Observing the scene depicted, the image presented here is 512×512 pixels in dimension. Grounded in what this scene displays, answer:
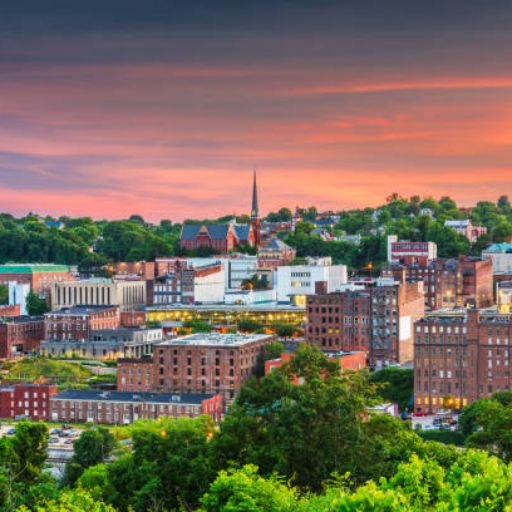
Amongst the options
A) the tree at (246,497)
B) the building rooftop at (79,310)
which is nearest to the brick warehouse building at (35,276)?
the building rooftop at (79,310)

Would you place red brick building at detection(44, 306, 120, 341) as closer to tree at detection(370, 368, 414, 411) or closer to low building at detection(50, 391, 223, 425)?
low building at detection(50, 391, 223, 425)

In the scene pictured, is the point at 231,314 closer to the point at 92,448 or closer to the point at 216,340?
the point at 216,340

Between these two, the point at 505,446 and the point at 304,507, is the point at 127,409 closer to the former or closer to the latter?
the point at 505,446

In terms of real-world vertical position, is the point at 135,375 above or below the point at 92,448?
above

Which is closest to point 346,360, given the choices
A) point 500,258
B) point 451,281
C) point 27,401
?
point 27,401

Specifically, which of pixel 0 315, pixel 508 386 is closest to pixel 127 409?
pixel 508 386

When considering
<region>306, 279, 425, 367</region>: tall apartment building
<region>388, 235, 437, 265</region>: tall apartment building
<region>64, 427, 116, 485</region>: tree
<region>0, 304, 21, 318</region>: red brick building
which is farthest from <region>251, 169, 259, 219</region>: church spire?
<region>64, 427, 116, 485</region>: tree

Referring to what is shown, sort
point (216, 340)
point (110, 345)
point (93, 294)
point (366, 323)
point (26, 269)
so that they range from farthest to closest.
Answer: point (26, 269) → point (93, 294) → point (110, 345) → point (366, 323) → point (216, 340)
